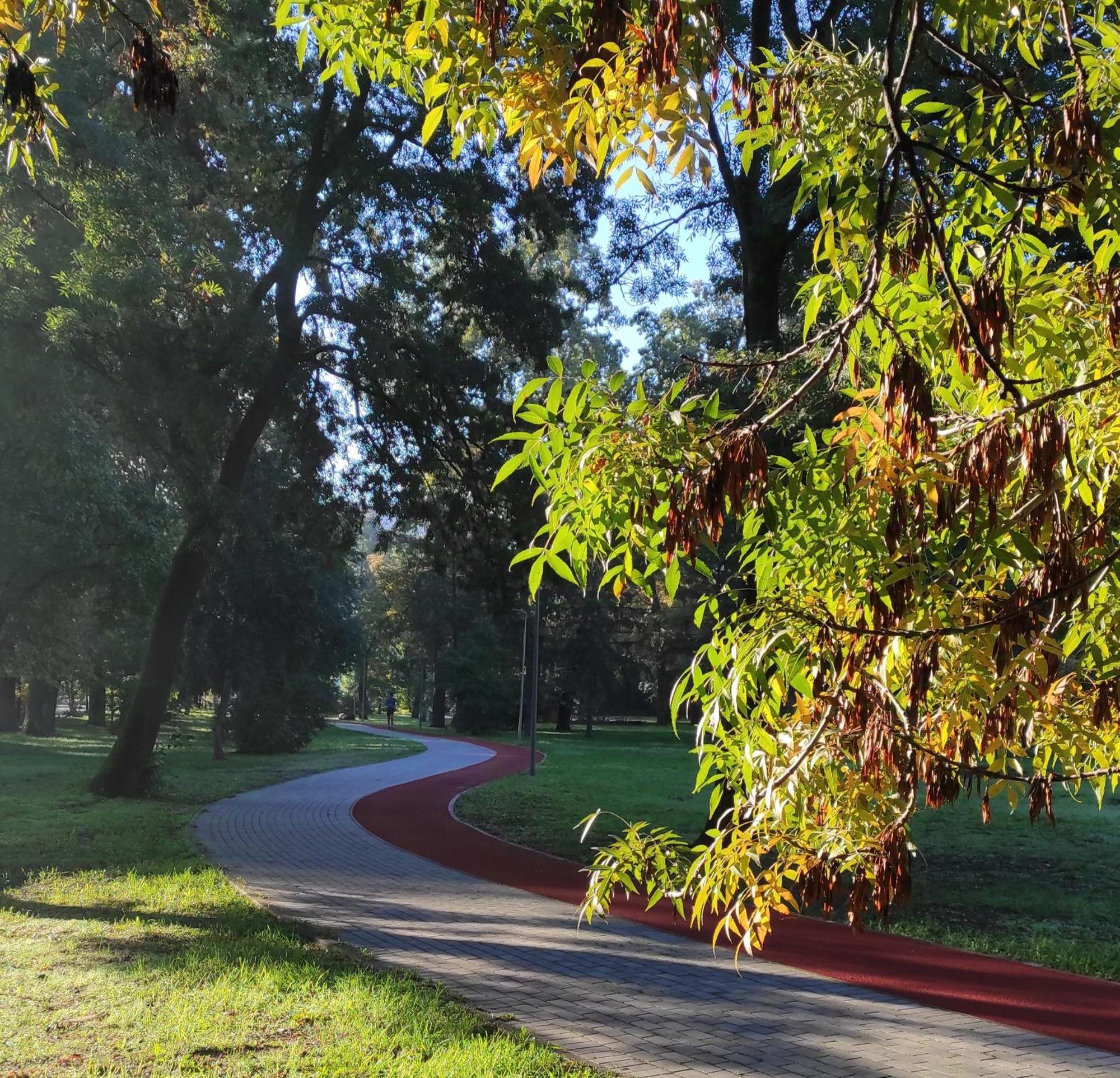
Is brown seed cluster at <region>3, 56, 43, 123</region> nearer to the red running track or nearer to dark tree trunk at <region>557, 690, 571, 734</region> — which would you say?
the red running track

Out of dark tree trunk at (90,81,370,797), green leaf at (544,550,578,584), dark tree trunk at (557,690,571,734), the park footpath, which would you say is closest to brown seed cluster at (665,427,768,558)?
green leaf at (544,550,578,584)

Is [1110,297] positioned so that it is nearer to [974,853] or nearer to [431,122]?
[431,122]

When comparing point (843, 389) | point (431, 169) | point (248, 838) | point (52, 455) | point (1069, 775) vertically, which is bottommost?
point (248, 838)

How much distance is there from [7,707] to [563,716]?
29206 millimetres

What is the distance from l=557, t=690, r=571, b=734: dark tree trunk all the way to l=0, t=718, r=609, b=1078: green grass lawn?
1851 inches

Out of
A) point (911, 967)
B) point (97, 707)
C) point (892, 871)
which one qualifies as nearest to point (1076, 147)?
point (892, 871)

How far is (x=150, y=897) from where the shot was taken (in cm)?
1057

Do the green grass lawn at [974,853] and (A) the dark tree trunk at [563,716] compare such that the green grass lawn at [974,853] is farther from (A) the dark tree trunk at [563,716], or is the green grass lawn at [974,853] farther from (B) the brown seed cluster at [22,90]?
(A) the dark tree trunk at [563,716]

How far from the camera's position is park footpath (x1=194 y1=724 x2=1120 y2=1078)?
6.46 m

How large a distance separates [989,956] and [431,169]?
1393 centimetres

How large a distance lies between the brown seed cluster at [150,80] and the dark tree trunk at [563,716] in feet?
184

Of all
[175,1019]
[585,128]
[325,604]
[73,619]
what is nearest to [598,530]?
[585,128]

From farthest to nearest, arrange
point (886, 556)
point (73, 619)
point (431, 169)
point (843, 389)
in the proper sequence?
point (73, 619), point (431, 169), point (843, 389), point (886, 556)

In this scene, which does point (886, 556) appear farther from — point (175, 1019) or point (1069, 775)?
point (175, 1019)
